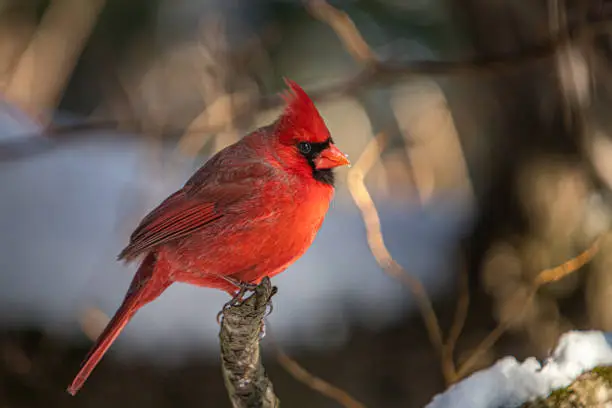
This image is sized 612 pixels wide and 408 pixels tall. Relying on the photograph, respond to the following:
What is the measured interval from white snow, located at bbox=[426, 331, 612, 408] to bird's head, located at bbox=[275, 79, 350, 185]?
1.41ft

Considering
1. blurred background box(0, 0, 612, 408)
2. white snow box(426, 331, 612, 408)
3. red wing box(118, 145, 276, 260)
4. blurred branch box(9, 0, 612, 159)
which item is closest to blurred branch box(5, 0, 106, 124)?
blurred background box(0, 0, 612, 408)

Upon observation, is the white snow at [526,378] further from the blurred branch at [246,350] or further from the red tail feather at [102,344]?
the red tail feather at [102,344]

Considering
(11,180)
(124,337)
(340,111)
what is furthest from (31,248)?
(340,111)

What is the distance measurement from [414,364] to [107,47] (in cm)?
280

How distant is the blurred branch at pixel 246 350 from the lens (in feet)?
4.22

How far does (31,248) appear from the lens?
343 centimetres

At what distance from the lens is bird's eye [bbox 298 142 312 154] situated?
1333 millimetres

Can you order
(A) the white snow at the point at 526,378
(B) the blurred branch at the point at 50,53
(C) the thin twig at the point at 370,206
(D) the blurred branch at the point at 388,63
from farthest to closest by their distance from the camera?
(B) the blurred branch at the point at 50,53 < (D) the blurred branch at the point at 388,63 < (C) the thin twig at the point at 370,206 < (A) the white snow at the point at 526,378

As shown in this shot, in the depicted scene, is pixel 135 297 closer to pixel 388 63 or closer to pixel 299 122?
pixel 299 122

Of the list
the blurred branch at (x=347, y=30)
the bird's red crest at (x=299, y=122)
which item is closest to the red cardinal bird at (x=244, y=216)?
the bird's red crest at (x=299, y=122)

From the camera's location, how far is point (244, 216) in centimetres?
130

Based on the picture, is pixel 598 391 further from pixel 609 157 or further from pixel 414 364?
pixel 414 364

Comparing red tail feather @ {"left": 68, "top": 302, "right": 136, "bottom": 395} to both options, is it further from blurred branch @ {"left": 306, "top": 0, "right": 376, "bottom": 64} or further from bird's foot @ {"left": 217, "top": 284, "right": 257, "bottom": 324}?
blurred branch @ {"left": 306, "top": 0, "right": 376, "bottom": 64}

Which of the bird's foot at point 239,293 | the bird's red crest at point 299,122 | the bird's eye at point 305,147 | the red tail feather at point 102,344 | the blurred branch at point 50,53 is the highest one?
the blurred branch at point 50,53
